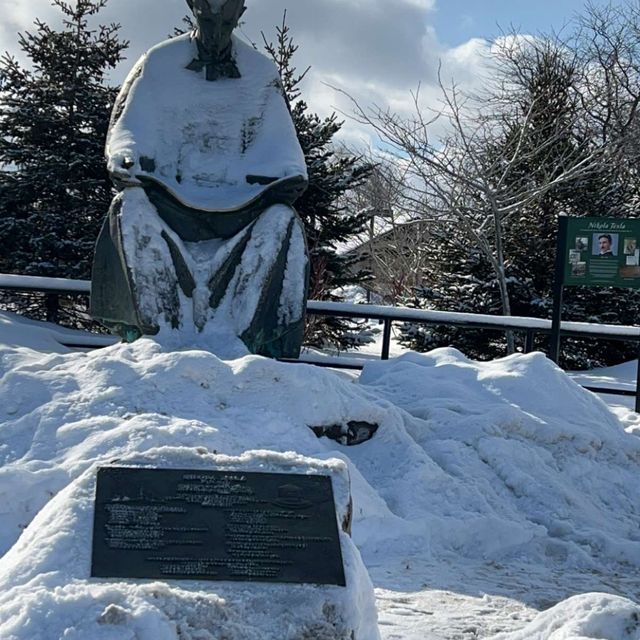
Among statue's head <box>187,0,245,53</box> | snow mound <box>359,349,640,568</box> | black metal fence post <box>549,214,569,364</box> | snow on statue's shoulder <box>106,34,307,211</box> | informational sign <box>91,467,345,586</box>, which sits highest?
statue's head <box>187,0,245,53</box>

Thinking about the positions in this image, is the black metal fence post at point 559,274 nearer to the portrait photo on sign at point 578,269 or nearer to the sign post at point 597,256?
the sign post at point 597,256

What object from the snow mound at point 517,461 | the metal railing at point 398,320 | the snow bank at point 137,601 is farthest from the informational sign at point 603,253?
the snow bank at point 137,601

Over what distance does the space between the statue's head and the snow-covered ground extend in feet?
7.81

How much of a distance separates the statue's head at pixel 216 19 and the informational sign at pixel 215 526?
4.36m

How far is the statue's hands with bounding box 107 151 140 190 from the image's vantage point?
658cm

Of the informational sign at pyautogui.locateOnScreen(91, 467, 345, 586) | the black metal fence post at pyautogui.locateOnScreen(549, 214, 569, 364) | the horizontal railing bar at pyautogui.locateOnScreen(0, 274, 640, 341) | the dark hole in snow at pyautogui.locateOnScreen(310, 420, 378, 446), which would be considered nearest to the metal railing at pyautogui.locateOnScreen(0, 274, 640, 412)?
the horizontal railing bar at pyautogui.locateOnScreen(0, 274, 640, 341)

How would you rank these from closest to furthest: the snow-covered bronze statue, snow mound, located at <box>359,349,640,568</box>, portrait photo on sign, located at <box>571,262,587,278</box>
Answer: snow mound, located at <box>359,349,640,568</box> < the snow-covered bronze statue < portrait photo on sign, located at <box>571,262,587,278</box>

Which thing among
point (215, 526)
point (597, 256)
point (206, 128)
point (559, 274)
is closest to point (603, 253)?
point (597, 256)

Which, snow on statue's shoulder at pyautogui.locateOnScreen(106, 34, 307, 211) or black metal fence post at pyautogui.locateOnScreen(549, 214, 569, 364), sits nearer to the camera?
snow on statue's shoulder at pyautogui.locateOnScreen(106, 34, 307, 211)

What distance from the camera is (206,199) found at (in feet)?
22.4

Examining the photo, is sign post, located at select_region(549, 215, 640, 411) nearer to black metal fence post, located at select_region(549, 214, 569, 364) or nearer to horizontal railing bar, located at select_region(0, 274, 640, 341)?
black metal fence post, located at select_region(549, 214, 569, 364)

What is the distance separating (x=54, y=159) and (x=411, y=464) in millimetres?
10790

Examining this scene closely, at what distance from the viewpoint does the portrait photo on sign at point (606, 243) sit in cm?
913

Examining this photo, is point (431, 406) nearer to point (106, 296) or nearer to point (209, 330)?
point (209, 330)
